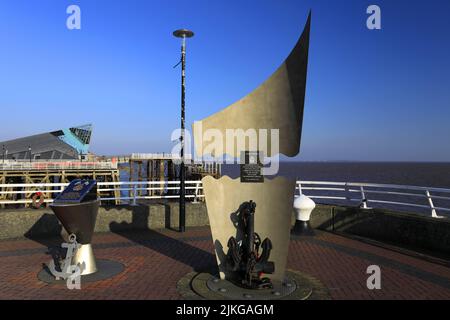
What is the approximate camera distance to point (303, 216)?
36.8 feet

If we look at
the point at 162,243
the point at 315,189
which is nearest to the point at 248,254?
the point at 162,243

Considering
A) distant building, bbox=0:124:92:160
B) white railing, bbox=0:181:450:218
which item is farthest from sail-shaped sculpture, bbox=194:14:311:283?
distant building, bbox=0:124:92:160

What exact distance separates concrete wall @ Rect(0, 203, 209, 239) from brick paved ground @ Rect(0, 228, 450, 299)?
536mm

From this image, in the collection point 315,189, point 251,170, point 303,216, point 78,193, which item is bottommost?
point 303,216

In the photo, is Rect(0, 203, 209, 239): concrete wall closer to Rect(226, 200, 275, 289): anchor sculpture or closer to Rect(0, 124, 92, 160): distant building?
Rect(226, 200, 275, 289): anchor sculpture

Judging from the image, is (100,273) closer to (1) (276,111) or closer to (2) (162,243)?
(2) (162,243)

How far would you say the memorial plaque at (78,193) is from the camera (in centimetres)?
726

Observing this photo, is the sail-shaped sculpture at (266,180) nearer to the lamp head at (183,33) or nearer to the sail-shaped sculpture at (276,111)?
the sail-shaped sculpture at (276,111)

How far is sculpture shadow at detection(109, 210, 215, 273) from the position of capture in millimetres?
8281

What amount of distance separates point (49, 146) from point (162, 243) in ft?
222

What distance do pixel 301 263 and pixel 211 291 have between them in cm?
282

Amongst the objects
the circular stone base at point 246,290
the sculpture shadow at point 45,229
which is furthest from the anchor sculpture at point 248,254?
the sculpture shadow at point 45,229

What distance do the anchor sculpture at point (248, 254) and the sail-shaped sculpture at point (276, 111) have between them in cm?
125
